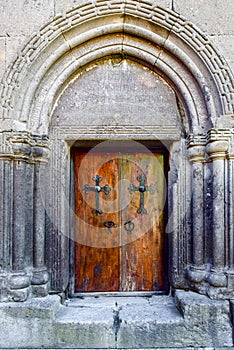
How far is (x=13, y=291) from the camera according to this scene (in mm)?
→ 2414

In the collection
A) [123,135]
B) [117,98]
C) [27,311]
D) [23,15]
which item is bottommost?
[27,311]

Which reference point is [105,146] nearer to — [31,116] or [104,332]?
[31,116]

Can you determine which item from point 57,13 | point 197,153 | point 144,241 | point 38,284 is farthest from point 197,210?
point 57,13

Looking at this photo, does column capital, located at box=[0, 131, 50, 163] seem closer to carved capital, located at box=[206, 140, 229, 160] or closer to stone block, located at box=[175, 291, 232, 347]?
carved capital, located at box=[206, 140, 229, 160]

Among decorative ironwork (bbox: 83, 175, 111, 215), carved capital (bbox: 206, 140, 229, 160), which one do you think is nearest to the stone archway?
carved capital (bbox: 206, 140, 229, 160)

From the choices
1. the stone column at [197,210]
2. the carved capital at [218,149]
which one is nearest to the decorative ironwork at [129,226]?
the stone column at [197,210]

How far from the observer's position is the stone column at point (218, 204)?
2.44 m

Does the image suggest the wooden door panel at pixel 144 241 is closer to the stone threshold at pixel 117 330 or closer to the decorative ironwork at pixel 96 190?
the decorative ironwork at pixel 96 190

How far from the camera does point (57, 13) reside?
2537 millimetres

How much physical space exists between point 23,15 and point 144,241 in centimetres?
235

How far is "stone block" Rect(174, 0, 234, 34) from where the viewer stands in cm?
254

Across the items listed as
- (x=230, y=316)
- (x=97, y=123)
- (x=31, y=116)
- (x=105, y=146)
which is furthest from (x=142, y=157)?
(x=230, y=316)

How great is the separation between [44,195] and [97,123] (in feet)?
2.68

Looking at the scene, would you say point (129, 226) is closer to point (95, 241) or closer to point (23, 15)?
point (95, 241)
